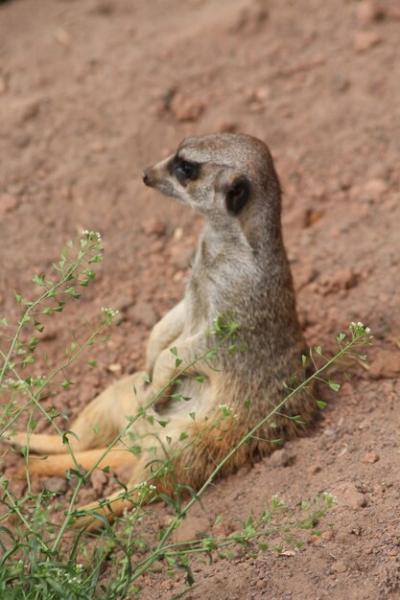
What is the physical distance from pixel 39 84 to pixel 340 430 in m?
2.69

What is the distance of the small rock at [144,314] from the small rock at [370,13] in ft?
7.43

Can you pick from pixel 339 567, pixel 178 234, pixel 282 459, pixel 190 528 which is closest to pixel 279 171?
pixel 178 234

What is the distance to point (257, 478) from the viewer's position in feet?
10.1

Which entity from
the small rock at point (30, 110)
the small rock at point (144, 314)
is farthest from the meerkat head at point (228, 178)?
the small rock at point (30, 110)

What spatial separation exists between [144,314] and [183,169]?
879mm

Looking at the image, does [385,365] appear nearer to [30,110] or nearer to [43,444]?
[43,444]

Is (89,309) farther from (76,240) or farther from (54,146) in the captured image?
(54,146)

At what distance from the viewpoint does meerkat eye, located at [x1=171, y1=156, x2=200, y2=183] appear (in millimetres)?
3111

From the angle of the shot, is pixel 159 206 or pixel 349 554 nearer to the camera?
pixel 349 554

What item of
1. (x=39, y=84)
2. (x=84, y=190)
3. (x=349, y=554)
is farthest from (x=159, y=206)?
(x=349, y=554)

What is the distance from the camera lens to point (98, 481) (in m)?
3.28

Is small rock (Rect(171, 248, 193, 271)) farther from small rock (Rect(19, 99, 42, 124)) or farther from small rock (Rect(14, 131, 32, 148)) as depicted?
small rock (Rect(19, 99, 42, 124))

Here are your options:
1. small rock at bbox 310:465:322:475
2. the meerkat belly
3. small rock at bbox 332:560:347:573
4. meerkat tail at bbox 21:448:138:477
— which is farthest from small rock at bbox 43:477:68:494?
small rock at bbox 332:560:347:573

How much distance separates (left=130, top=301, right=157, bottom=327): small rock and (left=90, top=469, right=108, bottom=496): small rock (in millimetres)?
757
